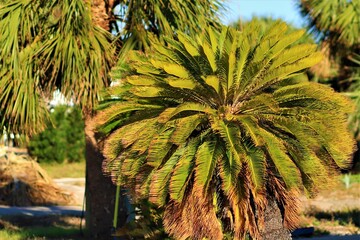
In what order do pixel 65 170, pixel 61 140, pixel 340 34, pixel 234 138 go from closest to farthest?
pixel 234 138, pixel 340 34, pixel 65 170, pixel 61 140

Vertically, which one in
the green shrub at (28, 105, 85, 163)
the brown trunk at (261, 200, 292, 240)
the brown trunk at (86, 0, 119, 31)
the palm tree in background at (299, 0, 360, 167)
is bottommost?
the brown trunk at (261, 200, 292, 240)

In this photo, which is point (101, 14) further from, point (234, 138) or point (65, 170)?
point (65, 170)

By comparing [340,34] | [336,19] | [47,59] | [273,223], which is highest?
[336,19]

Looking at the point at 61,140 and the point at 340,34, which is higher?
the point at 340,34

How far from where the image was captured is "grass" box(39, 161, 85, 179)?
3288cm

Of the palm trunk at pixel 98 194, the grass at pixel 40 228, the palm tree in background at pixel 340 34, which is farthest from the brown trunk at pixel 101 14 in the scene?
the palm tree in background at pixel 340 34

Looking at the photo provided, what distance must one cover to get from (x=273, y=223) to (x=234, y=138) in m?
1.23

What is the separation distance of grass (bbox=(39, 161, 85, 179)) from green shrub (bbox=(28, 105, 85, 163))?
0.79 ft

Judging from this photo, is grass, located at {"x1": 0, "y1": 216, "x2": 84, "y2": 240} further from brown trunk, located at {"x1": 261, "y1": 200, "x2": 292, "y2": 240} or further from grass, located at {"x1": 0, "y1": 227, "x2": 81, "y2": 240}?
brown trunk, located at {"x1": 261, "y1": 200, "x2": 292, "y2": 240}

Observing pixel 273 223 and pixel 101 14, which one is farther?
pixel 101 14

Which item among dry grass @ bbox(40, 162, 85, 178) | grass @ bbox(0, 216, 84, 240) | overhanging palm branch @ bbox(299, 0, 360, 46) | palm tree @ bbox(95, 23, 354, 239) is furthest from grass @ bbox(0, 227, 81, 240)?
dry grass @ bbox(40, 162, 85, 178)

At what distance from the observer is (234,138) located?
9289 mm

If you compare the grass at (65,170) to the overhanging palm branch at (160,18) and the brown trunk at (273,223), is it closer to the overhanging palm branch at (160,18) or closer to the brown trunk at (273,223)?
the overhanging palm branch at (160,18)

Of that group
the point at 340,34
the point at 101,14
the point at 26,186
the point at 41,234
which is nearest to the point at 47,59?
the point at 101,14
